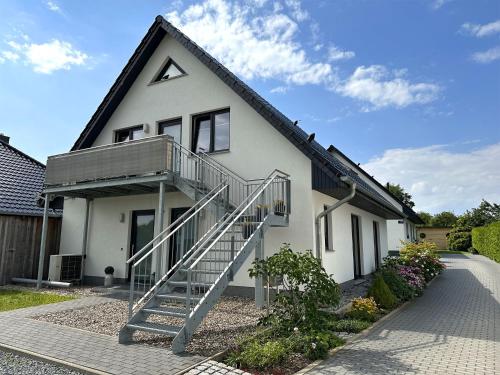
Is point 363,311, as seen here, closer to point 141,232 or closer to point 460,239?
point 141,232

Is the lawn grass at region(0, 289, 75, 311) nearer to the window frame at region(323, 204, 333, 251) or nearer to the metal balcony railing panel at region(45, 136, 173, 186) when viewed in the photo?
the metal balcony railing panel at region(45, 136, 173, 186)

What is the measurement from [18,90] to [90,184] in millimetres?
3192

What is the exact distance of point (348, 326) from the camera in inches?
255

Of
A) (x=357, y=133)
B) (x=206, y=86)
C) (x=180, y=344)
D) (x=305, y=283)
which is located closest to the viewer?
(x=180, y=344)

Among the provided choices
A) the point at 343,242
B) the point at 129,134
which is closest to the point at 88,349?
the point at 343,242

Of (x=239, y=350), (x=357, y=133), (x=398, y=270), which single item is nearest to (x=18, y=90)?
(x=239, y=350)

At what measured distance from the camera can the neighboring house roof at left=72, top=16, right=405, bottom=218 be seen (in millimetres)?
8961

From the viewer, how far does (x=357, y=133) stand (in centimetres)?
1311

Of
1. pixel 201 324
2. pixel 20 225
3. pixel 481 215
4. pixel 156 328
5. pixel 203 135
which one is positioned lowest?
pixel 201 324

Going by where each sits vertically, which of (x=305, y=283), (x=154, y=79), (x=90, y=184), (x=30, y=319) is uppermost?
(x=154, y=79)

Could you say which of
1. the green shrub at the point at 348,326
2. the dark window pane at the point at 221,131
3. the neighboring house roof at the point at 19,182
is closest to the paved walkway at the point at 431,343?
the green shrub at the point at 348,326

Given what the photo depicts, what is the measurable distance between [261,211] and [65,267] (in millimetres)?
7689

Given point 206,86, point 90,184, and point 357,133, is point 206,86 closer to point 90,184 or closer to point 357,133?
→ point 90,184

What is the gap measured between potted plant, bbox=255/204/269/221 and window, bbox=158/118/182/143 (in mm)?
4422
